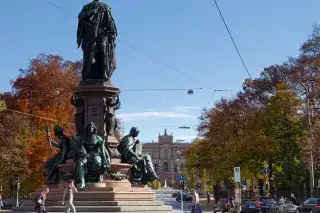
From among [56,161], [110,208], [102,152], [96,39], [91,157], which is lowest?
[110,208]

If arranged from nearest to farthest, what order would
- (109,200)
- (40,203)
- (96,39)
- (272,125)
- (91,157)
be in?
(109,200) < (40,203) < (91,157) < (96,39) < (272,125)

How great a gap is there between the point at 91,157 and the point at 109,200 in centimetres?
289

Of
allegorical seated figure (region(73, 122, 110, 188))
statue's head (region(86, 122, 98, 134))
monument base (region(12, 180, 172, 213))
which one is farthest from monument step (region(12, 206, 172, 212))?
statue's head (region(86, 122, 98, 134))

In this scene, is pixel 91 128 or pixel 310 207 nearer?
pixel 91 128

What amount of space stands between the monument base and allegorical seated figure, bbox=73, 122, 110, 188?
1.88 ft

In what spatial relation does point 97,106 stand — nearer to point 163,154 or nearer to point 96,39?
point 96,39

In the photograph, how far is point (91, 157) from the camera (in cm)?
2288

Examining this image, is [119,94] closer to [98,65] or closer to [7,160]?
[98,65]

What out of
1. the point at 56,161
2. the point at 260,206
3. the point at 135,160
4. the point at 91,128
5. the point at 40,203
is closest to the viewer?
the point at 40,203

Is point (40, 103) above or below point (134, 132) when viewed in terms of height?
above

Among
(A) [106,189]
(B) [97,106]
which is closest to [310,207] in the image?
(B) [97,106]

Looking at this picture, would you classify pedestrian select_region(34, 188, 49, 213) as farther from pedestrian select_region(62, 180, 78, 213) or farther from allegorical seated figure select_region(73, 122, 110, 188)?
allegorical seated figure select_region(73, 122, 110, 188)

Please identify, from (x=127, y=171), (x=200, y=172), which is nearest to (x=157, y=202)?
(x=127, y=171)

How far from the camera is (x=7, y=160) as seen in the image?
47.1 m
